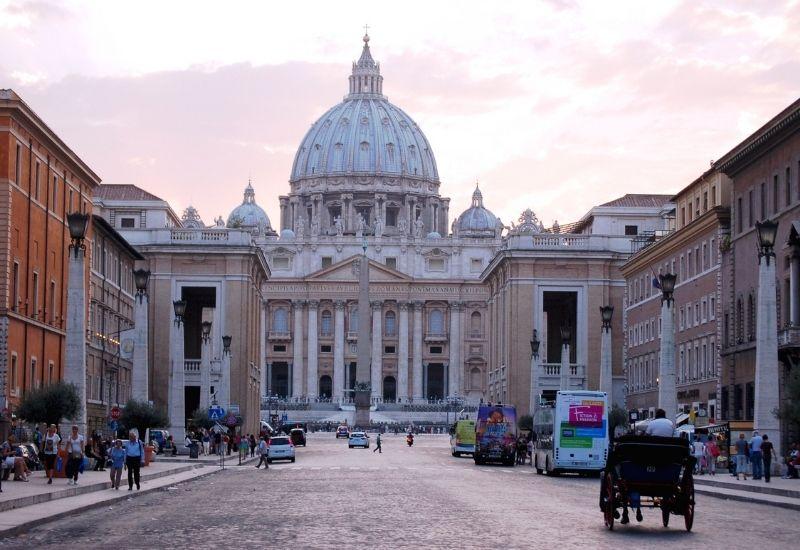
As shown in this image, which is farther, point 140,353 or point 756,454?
point 140,353

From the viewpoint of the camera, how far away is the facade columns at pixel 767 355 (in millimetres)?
47500

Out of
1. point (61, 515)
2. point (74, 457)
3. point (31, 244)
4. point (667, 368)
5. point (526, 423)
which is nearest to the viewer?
point (61, 515)

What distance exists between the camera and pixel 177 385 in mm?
72438

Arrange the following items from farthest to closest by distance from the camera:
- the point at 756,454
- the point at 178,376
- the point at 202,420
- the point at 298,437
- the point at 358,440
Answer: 1. the point at 298,437
2. the point at 358,440
3. the point at 202,420
4. the point at 178,376
5. the point at 756,454

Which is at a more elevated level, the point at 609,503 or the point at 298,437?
the point at 609,503

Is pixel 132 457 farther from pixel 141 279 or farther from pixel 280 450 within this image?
pixel 280 450

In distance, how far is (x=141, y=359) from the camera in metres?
62.2

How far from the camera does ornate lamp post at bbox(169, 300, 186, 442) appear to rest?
6833cm

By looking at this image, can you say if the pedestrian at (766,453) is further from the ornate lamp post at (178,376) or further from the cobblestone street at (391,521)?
the ornate lamp post at (178,376)

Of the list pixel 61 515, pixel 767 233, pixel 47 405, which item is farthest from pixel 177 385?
pixel 61 515

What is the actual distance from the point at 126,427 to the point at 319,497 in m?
25.6

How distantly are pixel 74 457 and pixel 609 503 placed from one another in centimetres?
1818

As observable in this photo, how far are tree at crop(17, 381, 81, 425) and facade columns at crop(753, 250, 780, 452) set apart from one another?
63.3 ft

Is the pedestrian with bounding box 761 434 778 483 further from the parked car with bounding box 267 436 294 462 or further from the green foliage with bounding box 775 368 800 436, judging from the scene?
the parked car with bounding box 267 436 294 462
